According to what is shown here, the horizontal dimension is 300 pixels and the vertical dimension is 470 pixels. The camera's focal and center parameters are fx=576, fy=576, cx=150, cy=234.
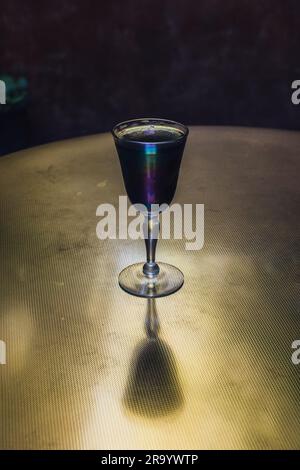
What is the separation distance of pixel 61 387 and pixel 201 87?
2.00 m

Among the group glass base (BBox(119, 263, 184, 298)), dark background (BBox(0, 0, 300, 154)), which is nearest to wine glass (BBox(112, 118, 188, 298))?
glass base (BBox(119, 263, 184, 298))

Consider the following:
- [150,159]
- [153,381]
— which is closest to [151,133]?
[150,159]

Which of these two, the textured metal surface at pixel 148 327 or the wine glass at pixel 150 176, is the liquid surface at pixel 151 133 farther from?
the textured metal surface at pixel 148 327

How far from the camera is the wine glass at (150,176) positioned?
2.13ft

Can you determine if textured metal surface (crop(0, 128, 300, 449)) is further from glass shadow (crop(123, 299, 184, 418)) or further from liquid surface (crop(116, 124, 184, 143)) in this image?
liquid surface (crop(116, 124, 184, 143))

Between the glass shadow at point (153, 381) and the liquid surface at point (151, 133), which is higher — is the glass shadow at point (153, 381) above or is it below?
below

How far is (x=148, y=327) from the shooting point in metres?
0.62

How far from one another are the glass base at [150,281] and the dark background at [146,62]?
1726 mm
